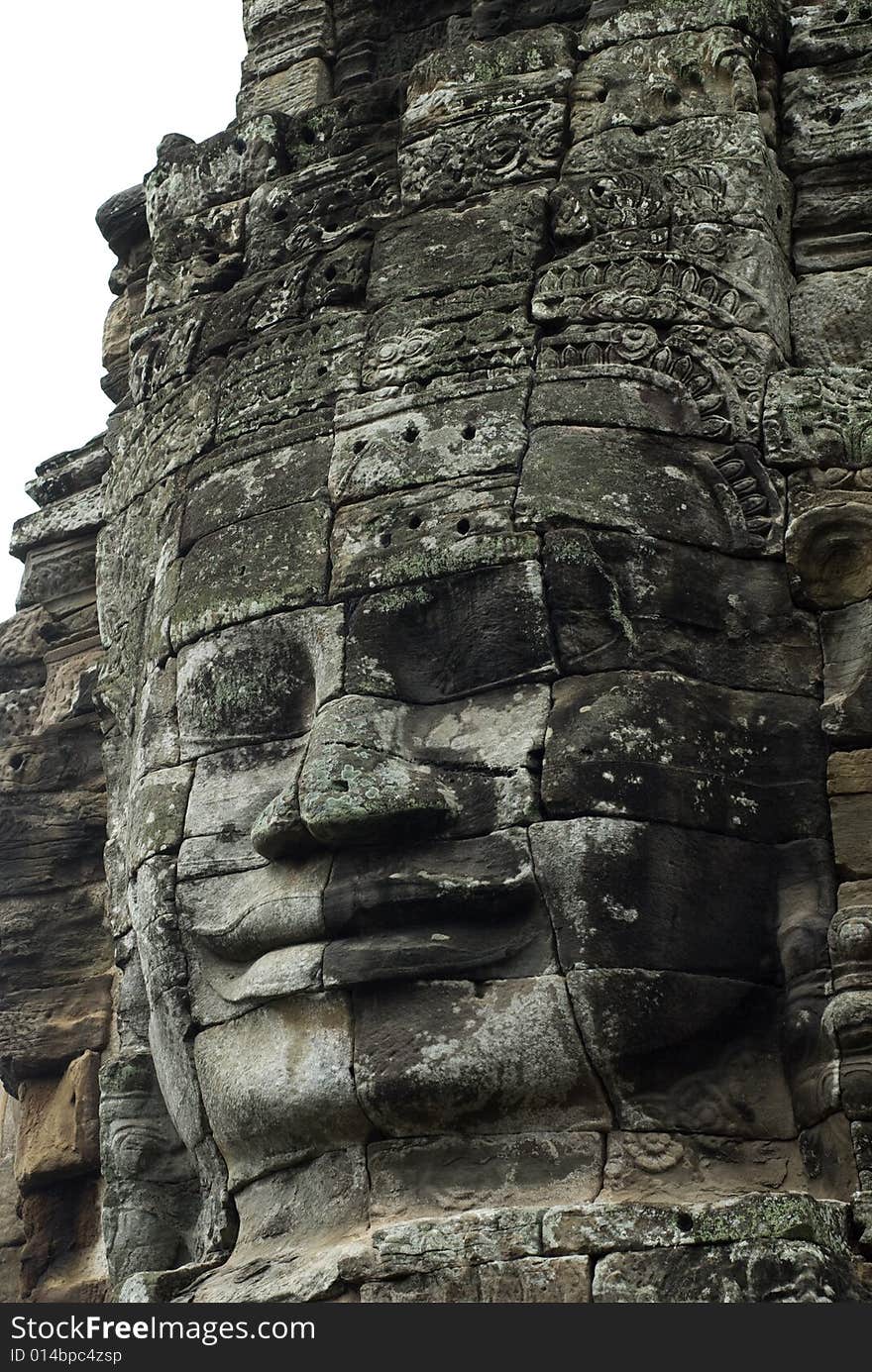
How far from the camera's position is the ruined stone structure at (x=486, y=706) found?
6.66 metres

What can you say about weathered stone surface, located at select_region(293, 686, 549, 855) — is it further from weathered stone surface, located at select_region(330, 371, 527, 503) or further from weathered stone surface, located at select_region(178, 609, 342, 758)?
weathered stone surface, located at select_region(330, 371, 527, 503)

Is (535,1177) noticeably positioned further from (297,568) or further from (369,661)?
(297,568)

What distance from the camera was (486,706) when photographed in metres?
7.20

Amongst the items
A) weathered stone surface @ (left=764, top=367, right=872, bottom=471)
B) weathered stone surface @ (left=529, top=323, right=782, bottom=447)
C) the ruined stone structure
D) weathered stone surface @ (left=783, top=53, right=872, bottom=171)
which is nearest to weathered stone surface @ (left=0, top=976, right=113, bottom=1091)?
the ruined stone structure

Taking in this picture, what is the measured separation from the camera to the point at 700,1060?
22.3ft

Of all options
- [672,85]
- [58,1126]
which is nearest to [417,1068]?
[58,1126]

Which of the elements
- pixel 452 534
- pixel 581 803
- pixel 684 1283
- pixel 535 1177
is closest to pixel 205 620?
pixel 452 534

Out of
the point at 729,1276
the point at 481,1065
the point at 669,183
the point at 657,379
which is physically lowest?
the point at 729,1276

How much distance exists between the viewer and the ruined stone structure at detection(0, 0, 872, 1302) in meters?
6.66

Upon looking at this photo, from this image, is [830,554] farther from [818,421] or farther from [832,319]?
[832,319]

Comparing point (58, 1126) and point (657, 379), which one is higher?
point (657, 379)

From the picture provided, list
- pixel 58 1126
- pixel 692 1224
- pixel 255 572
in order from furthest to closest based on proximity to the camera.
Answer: pixel 58 1126 < pixel 255 572 < pixel 692 1224

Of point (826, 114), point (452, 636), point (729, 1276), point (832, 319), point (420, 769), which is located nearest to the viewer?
point (729, 1276)

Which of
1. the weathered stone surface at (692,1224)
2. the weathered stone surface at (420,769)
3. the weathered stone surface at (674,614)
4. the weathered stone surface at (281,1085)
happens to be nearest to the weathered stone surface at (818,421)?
the weathered stone surface at (674,614)
